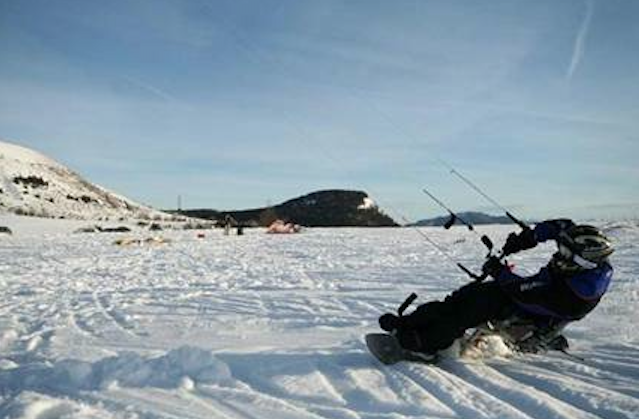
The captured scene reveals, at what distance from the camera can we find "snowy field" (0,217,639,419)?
5.41m

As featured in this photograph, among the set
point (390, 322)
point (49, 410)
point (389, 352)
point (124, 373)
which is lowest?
point (49, 410)

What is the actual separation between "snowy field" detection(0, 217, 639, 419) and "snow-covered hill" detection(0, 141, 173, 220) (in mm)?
55184

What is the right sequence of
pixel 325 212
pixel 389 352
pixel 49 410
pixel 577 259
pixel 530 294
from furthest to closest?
pixel 325 212, pixel 389 352, pixel 530 294, pixel 577 259, pixel 49 410

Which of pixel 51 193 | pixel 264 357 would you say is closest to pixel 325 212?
pixel 51 193

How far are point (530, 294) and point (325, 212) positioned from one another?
191 feet

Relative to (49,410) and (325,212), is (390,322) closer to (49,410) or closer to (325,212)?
(49,410)

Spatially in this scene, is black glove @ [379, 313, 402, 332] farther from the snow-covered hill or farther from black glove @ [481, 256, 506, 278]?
the snow-covered hill

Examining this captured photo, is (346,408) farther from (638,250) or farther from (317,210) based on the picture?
(317,210)

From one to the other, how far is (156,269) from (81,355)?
10393mm

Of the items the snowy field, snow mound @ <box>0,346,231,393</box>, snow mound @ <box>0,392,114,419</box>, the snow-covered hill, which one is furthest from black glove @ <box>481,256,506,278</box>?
the snow-covered hill

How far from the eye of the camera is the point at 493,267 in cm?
656

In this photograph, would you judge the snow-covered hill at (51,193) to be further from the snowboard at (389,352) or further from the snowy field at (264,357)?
the snowboard at (389,352)

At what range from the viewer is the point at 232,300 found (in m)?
11.9

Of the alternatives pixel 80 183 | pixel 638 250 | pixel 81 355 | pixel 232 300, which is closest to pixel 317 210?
pixel 80 183
